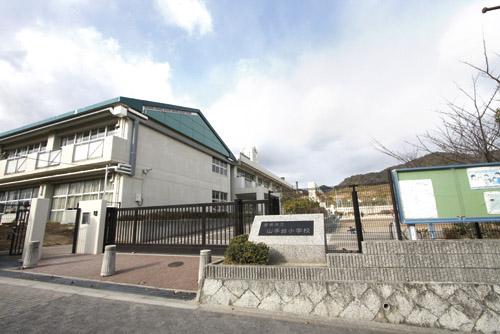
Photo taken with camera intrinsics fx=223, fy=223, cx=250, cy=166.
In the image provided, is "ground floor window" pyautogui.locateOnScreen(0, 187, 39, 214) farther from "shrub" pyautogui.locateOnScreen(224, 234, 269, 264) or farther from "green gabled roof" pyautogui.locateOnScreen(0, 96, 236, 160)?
"shrub" pyautogui.locateOnScreen(224, 234, 269, 264)

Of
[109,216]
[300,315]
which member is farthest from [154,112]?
[300,315]

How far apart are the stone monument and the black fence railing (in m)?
1.91

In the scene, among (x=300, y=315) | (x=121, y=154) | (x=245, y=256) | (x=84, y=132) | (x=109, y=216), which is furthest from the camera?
(x=84, y=132)

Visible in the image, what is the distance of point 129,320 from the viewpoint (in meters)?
3.80

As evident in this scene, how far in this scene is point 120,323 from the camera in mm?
3701

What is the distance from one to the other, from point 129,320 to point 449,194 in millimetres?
6390

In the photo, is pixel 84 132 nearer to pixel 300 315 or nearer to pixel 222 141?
pixel 222 141

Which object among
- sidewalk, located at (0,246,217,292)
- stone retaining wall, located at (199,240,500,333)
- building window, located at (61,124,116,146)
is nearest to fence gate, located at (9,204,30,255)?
sidewalk, located at (0,246,217,292)

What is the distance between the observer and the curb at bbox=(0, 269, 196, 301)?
501 cm

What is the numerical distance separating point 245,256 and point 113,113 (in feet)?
44.7

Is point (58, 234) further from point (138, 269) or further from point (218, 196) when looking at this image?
point (218, 196)

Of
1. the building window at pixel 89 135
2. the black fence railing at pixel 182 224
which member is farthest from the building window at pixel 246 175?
the black fence railing at pixel 182 224

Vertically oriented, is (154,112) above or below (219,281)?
above

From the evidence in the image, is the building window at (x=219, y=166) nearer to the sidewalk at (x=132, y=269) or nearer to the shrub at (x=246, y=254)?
the sidewalk at (x=132, y=269)
